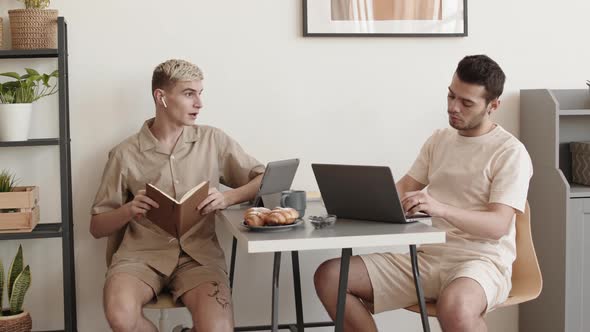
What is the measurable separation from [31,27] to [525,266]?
2.01 meters

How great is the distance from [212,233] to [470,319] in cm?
109

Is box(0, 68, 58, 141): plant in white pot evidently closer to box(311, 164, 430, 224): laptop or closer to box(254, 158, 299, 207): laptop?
box(254, 158, 299, 207): laptop

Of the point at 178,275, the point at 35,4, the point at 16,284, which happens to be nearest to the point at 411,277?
the point at 178,275

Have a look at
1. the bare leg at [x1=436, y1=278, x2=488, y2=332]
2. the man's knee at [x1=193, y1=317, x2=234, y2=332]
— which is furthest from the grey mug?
the bare leg at [x1=436, y1=278, x2=488, y2=332]

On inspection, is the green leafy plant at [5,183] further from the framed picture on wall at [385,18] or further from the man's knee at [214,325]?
the framed picture on wall at [385,18]

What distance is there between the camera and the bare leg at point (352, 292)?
285 cm

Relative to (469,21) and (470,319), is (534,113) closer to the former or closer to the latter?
(469,21)

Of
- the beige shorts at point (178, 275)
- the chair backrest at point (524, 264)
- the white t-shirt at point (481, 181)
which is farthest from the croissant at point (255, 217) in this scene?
the chair backrest at point (524, 264)

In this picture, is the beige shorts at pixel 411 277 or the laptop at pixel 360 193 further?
the beige shorts at pixel 411 277

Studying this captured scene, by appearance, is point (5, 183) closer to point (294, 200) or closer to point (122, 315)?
point (122, 315)

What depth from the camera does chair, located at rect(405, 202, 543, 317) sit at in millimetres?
2938

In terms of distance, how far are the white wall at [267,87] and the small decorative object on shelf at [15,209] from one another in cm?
24

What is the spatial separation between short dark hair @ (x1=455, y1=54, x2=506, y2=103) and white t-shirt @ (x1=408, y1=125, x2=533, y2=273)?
0.14 metres

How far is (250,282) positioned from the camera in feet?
11.9
